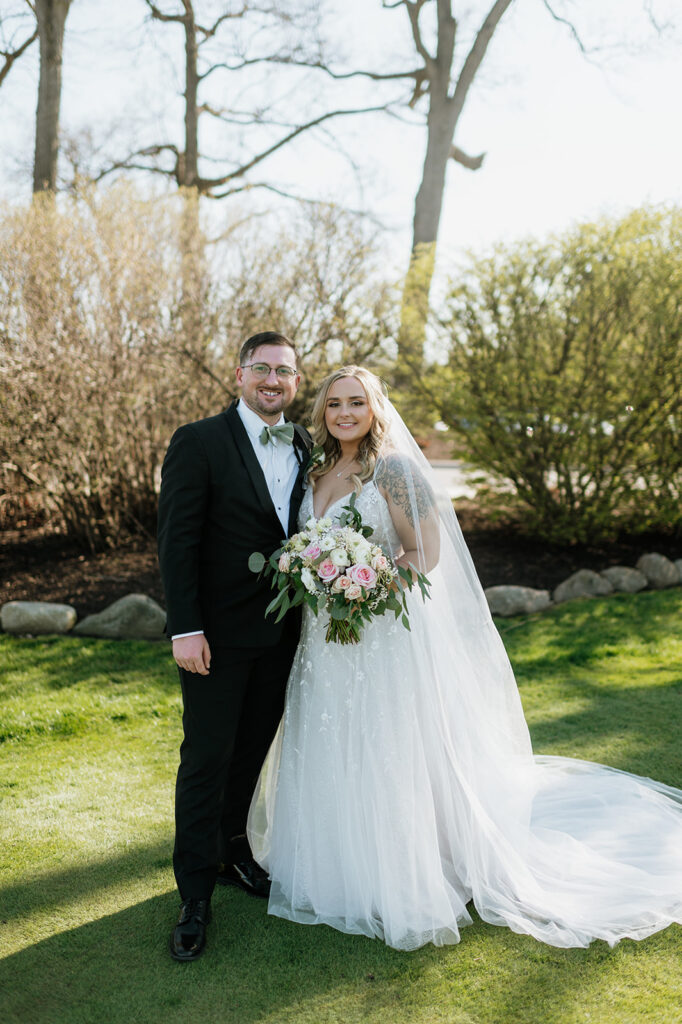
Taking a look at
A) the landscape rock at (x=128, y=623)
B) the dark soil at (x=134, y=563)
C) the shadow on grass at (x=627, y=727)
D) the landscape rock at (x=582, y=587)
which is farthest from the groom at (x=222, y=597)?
the landscape rock at (x=582, y=587)

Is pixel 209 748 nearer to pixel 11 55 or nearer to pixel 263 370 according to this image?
pixel 263 370

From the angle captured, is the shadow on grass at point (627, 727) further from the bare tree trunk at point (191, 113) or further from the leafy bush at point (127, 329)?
the bare tree trunk at point (191, 113)

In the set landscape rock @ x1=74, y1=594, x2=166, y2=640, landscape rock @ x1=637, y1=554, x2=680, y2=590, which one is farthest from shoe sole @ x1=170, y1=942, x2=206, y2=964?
landscape rock @ x1=637, y1=554, x2=680, y2=590

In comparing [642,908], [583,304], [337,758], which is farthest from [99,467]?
[642,908]

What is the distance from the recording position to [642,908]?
2.80 meters

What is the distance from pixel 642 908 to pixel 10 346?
6401 millimetres

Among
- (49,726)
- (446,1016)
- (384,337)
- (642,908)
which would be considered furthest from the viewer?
(384,337)

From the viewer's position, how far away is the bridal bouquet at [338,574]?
2.68 metres

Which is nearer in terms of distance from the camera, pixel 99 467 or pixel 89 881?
pixel 89 881

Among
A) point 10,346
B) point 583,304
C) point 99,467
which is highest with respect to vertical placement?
point 583,304

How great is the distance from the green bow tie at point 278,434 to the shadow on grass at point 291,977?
1776mm

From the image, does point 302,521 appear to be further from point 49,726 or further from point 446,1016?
point 49,726

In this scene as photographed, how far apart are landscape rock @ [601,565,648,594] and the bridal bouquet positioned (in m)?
5.17

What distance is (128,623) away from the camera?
246 inches
